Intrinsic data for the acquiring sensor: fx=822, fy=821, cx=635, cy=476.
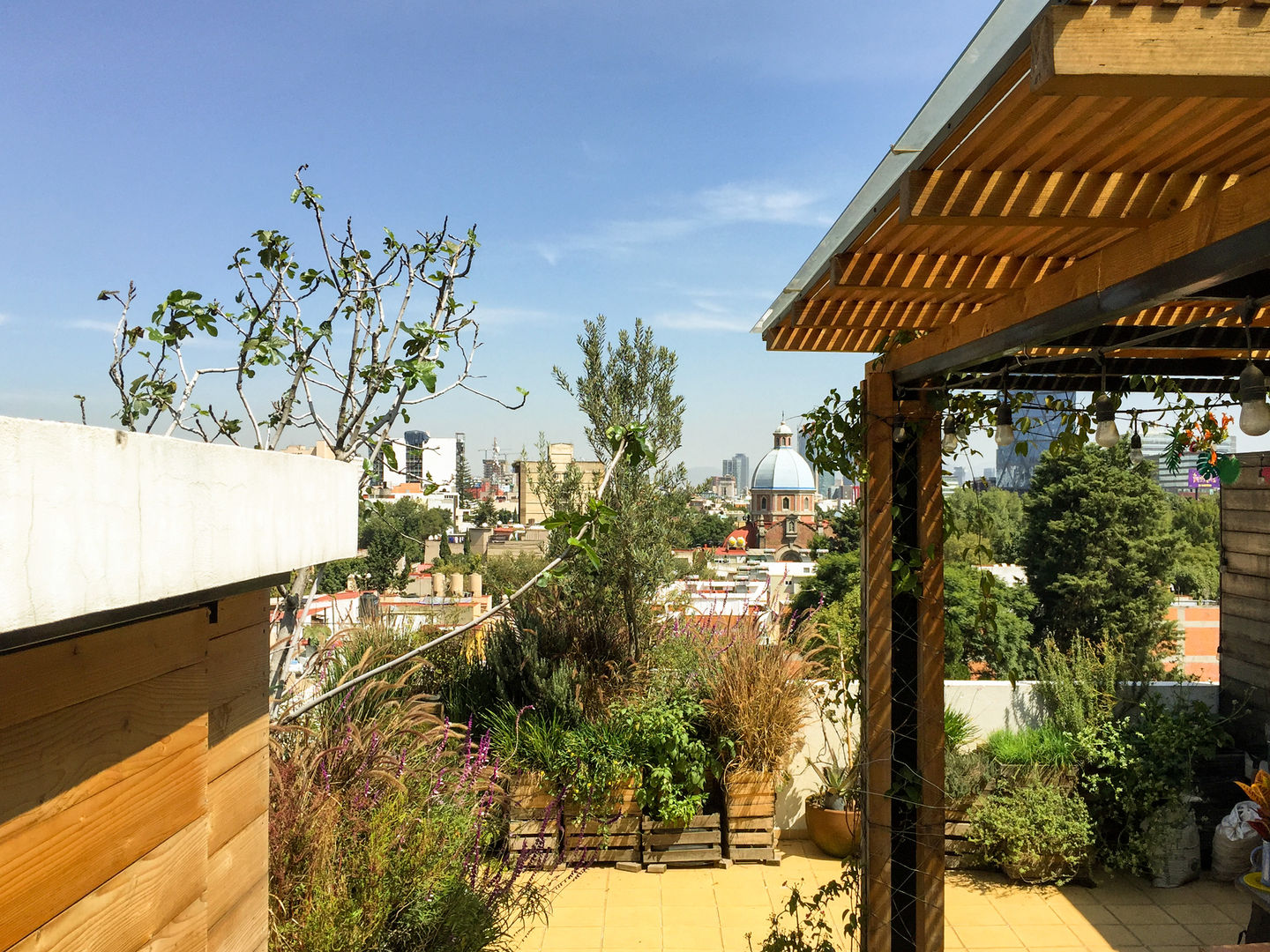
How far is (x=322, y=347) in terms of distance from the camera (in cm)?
298

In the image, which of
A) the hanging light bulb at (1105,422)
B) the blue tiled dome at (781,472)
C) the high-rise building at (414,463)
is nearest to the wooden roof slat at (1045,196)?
the hanging light bulb at (1105,422)

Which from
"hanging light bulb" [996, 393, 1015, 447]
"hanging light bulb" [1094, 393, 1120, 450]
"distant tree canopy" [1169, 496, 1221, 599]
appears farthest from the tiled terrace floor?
"distant tree canopy" [1169, 496, 1221, 599]

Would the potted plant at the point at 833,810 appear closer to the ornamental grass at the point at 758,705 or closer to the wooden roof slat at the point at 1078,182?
the ornamental grass at the point at 758,705

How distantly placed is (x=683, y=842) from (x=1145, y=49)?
4478 millimetres

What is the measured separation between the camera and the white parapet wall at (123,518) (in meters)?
0.60

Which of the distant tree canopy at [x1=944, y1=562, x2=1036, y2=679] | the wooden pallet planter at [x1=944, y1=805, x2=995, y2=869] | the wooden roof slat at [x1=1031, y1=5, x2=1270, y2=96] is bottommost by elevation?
the distant tree canopy at [x1=944, y1=562, x2=1036, y2=679]

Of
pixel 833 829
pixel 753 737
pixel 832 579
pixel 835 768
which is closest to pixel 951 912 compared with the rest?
pixel 833 829

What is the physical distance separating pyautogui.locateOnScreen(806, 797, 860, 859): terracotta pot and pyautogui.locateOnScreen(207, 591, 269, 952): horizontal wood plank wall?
3.86 metres

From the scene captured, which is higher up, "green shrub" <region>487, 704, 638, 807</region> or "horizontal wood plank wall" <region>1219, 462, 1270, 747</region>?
"horizontal wood plank wall" <region>1219, 462, 1270, 747</region>

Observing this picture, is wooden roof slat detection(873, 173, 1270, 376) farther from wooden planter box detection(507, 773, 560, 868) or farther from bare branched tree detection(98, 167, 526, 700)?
wooden planter box detection(507, 773, 560, 868)

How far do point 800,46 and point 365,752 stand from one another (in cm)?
411

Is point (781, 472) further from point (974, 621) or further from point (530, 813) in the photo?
point (530, 813)

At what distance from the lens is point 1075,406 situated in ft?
10.5

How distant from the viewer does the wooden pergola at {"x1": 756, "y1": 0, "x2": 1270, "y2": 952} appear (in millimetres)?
1068
